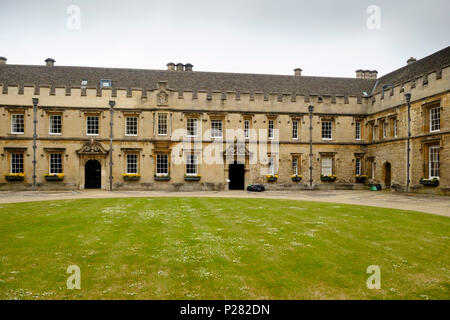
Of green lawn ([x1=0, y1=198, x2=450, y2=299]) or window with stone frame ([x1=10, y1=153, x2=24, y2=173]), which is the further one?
window with stone frame ([x1=10, y1=153, x2=24, y2=173])

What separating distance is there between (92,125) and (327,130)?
72.3ft

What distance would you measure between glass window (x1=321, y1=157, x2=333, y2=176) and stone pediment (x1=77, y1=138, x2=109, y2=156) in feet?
66.6

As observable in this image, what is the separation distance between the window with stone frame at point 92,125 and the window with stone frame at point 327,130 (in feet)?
69.2

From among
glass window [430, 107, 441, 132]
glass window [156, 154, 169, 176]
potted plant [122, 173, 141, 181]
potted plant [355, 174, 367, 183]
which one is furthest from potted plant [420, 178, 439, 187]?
potted plant [122, 173, 141, 181]

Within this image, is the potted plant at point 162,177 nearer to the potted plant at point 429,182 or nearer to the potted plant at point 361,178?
the potted plant at point 361,178

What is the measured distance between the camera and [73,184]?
89.8ft

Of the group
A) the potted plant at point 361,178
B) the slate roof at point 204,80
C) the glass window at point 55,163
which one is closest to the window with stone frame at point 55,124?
the glass window at point 55,163

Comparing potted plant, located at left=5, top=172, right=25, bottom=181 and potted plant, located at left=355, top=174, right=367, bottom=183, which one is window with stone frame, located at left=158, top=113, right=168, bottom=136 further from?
potted plant, located at left=355, top=174, right=367, bottom=183

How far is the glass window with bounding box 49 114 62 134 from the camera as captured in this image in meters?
27.5

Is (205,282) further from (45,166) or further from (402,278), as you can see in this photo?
(45,166)

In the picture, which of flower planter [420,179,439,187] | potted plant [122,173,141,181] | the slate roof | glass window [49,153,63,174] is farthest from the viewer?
the slate roof

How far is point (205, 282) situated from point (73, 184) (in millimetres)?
25301

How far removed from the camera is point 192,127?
94.0ft

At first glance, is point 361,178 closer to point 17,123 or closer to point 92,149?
point 92,149
